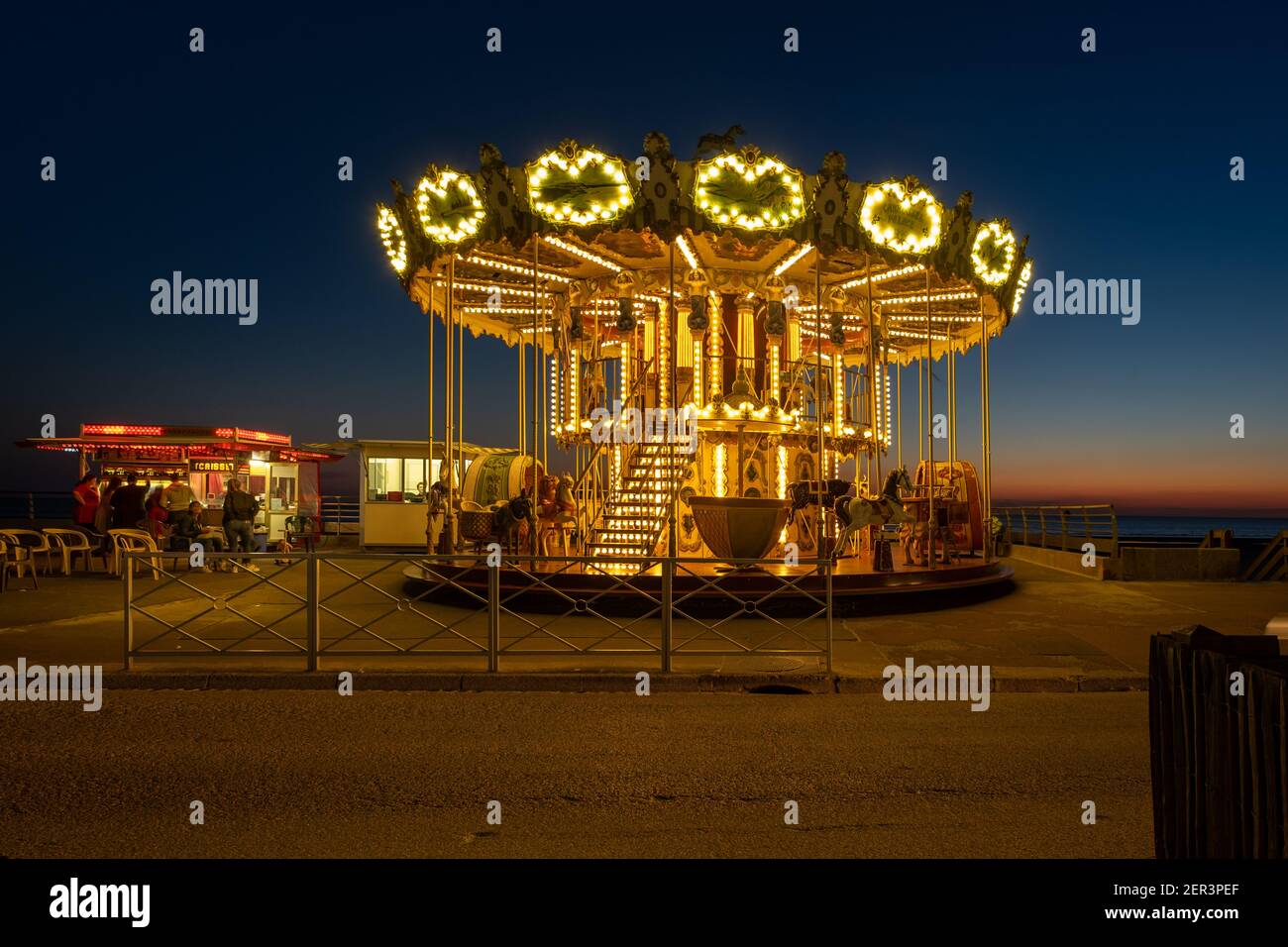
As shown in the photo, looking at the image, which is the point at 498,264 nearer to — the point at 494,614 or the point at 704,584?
the point at 704,584

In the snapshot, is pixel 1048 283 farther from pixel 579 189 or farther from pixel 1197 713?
pixel 1197 713

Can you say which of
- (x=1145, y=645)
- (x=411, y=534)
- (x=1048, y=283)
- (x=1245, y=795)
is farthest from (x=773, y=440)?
(x=1245, y=795)

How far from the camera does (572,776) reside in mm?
5242

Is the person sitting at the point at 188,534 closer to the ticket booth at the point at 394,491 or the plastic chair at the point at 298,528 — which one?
the ticket booth at the point at 394,491

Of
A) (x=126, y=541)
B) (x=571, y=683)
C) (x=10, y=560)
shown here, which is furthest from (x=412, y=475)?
(x=571, y=683)

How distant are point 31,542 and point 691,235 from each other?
1410 cm

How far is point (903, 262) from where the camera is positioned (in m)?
13.7

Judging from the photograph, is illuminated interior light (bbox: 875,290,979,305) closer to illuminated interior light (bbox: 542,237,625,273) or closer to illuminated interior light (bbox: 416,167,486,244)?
illuminated interior light (bbox: 542,237,625,273)

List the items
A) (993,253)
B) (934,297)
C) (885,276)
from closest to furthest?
1. (993,253)
2. (885,276)
3. (934,297)

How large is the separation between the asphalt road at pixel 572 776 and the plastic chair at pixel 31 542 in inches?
415

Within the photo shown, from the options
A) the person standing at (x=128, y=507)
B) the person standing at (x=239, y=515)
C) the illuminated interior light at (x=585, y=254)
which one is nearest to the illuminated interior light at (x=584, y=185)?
the illuminated interior light at (x=585, y=254)

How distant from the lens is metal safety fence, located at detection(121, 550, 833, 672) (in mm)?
8258

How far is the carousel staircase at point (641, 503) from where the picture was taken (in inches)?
565
